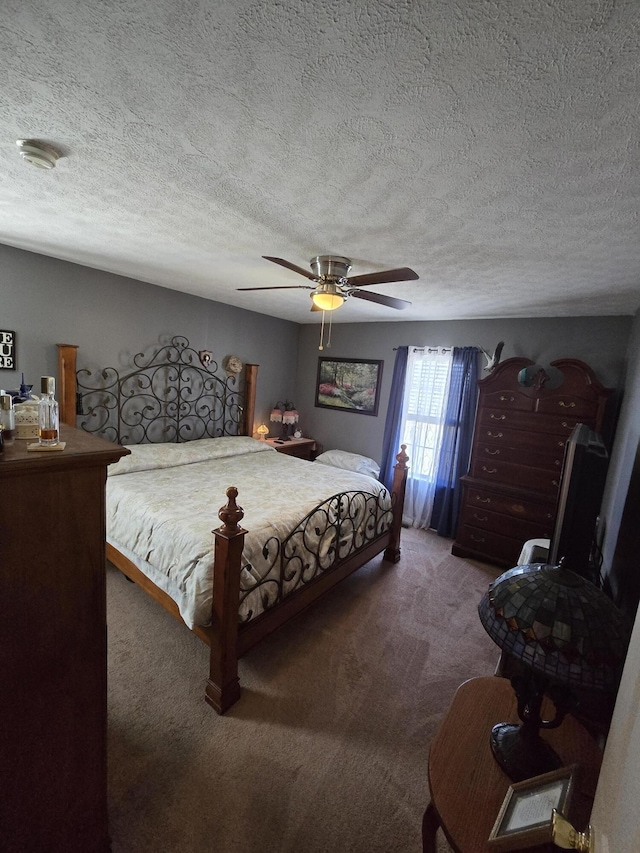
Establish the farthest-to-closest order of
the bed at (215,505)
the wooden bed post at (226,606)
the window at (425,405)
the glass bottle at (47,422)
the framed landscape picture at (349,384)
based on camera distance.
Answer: the framed landscape picture at (349,384), the window at (425,405), the bed at (215,505), the wooden bed post at (226,606), the glass bottle at (47,422)

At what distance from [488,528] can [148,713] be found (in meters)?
3.20

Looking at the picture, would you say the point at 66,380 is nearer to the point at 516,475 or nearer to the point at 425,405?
the point at 425,405

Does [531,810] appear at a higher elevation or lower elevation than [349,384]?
lower

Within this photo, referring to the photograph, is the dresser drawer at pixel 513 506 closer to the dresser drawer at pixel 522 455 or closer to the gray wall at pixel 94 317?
the dresser drawer at pixel 522 455

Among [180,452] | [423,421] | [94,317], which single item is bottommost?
[180,452]

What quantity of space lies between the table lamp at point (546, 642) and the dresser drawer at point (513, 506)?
2563mm

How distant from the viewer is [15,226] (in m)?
2.30

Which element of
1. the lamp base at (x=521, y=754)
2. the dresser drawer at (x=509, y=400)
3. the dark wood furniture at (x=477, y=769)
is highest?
the dresser drawer at (x=509, y=400)

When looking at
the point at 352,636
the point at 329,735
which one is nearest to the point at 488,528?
the point at 352,636

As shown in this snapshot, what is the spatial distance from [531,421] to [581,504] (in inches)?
95.3

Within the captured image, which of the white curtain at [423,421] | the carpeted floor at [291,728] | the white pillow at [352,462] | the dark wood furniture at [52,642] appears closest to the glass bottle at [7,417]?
the dark wood furniture at [52,642]

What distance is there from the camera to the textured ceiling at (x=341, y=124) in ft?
2.45

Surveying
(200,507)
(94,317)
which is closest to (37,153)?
(200,507)

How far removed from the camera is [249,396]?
189 inches
